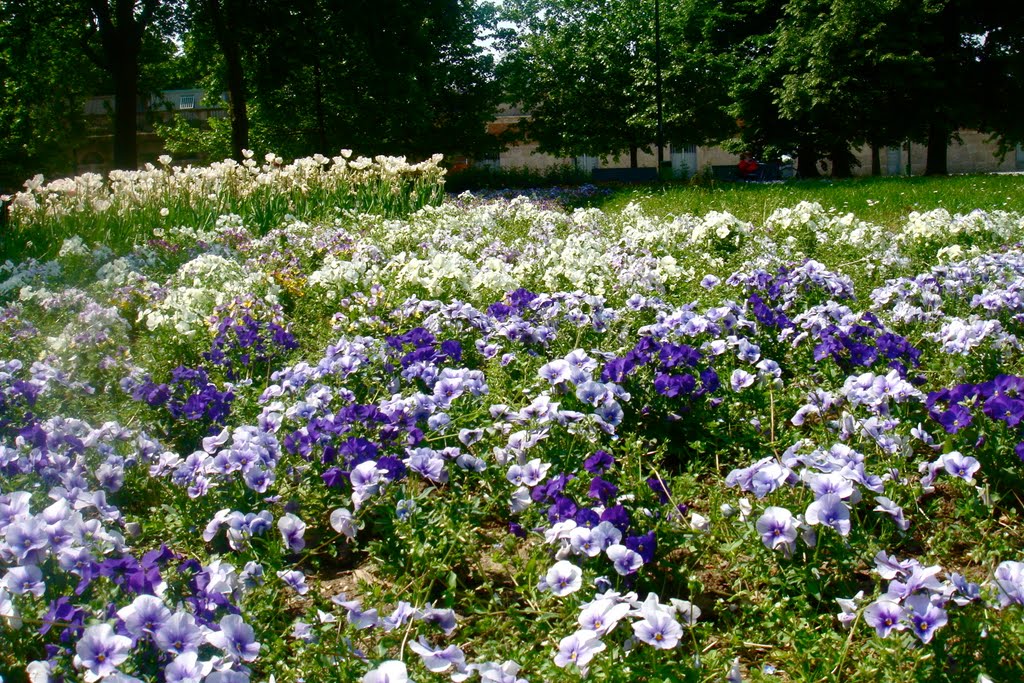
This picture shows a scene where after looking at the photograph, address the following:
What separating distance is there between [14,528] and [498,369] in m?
1.93

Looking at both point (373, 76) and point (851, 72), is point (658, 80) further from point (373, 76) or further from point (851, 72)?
point (373, 76)

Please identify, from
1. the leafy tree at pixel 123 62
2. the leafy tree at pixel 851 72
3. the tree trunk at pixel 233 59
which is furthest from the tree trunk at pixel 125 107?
the leafy tree at pixel 851 72

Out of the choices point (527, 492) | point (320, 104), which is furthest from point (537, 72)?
point (527, 492)

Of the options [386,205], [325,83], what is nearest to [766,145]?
[325,83]

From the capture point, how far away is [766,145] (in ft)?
101

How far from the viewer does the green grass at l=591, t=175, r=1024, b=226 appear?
35.6 feet

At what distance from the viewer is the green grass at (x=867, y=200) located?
10844 millimetres

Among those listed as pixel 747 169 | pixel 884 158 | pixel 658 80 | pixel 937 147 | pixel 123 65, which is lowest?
pixel 747 169

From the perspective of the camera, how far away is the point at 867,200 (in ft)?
40.5

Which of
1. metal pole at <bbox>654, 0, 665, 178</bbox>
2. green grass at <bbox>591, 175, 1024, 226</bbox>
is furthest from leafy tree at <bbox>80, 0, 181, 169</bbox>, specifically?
metal pole at <bbox>654, 0, 665, 178</bbox>

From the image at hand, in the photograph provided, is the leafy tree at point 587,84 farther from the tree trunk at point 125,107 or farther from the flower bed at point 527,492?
the flower bed at point 527,492

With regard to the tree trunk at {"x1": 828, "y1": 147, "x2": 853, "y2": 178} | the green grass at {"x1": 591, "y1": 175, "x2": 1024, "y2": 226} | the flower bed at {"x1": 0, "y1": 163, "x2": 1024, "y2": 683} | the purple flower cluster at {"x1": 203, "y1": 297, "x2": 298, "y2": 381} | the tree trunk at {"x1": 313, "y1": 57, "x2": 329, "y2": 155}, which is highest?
the tree trunk at {"x1": 313, "y1": 57, "x2": 329, "y2": 155}

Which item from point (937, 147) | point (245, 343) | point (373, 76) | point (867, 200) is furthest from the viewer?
point (937, 147)

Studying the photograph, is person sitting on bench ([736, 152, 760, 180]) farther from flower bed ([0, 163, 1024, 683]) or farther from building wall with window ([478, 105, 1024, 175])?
flower bed ([0, 163, 1024, 683])
